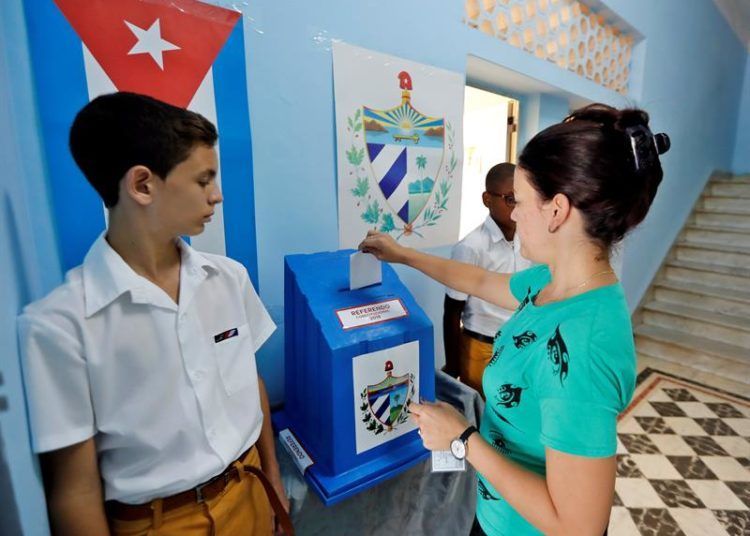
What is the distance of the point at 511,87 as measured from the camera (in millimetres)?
1991

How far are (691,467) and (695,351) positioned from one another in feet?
5.18

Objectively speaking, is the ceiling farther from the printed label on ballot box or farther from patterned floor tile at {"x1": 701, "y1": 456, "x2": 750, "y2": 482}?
the printed label on ballot box

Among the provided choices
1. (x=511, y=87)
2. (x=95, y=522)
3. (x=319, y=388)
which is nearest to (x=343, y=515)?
(x=319, y=388)

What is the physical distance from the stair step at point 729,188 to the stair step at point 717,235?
0.62 meters

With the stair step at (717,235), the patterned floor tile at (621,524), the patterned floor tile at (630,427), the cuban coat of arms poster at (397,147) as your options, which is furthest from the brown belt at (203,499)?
the stair step at (717,235)

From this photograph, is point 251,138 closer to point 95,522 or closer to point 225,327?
point 225,327

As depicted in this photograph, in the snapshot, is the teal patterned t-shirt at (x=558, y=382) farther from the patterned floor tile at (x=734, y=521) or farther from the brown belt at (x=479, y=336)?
the patterned floor tile at (x=734, y=521)

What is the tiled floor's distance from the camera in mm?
1594

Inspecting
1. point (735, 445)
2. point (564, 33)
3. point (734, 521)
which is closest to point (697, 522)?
point (734, 521)

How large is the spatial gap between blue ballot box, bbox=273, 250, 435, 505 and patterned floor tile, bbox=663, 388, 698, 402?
2.59m

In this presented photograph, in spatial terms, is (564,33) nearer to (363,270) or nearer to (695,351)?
(363,270)

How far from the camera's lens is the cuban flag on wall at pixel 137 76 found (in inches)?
26.8

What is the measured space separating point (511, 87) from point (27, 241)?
2093 mm

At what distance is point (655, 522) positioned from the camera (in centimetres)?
158
